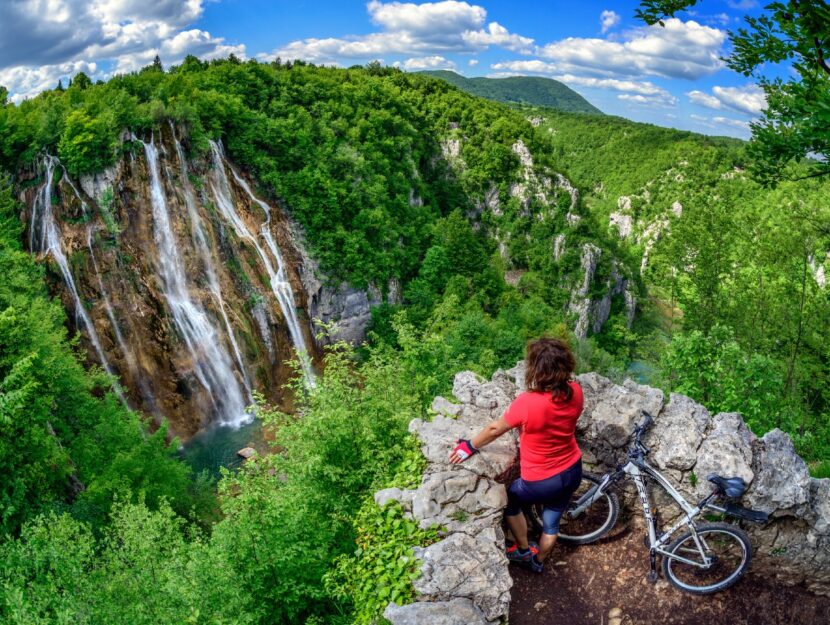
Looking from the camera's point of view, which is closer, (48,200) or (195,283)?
(48,200)

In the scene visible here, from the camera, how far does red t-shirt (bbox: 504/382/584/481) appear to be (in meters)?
4.85

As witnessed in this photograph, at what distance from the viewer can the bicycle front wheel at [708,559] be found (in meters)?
5.37

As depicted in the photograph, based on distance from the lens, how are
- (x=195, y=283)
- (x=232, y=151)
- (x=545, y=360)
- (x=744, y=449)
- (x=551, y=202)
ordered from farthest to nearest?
(x=551, y=202) < (x=232, y=151) < (x=195, y=283) < (x=744, y=449) < (x=545, y=360)

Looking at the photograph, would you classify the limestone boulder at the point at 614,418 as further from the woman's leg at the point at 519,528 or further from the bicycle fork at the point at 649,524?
the woman's leg at the point at 519,528

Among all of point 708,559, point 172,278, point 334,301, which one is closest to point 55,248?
point 172,278

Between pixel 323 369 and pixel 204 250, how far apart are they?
1099 cm

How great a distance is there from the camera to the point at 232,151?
1304 inches

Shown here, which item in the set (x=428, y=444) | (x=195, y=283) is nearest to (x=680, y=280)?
(x=428, y=444)

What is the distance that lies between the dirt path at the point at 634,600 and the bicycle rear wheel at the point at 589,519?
0.25 m

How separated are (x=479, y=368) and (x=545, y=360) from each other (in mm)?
16186

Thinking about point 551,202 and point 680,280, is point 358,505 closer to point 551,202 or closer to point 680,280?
point 680,280

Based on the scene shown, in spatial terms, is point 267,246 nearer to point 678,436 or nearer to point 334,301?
point 334,301

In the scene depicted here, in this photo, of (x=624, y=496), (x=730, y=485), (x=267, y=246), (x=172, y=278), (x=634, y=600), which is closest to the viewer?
(x=730, y=485)

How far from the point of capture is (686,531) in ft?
18.1
